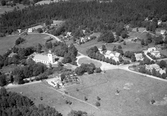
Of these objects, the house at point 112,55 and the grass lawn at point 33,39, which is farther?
the grass lawn at point 33,39

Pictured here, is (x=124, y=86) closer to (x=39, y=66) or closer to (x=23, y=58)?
(x=39, y=66)

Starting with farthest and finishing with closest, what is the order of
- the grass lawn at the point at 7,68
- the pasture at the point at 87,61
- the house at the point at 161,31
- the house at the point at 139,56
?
1. the house at the point at 161,31
2. the grass lawn at the point at 7,68
3. the house at the point at 139,56
4. the pasture at the point at 87,61

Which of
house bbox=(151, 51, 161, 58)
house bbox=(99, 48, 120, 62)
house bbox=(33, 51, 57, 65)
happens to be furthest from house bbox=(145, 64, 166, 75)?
house bbox=(33, 51, 57, 65)

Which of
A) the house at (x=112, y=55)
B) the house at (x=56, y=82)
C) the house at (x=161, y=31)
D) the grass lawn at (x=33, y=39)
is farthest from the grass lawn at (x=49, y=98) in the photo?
the house at (x=161, y=31)

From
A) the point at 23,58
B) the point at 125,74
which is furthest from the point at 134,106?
the point at 23,58

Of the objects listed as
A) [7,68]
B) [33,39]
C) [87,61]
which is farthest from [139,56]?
[33,39]

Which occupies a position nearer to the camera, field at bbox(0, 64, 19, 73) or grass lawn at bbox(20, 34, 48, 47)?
field at bbox(0, 64, 19, 73)

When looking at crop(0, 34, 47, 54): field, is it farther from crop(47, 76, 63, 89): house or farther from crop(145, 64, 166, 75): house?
crop(145, 64, 166, 75): house

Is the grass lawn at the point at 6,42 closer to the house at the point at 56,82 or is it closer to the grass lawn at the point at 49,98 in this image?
the house at the point at 56,82
